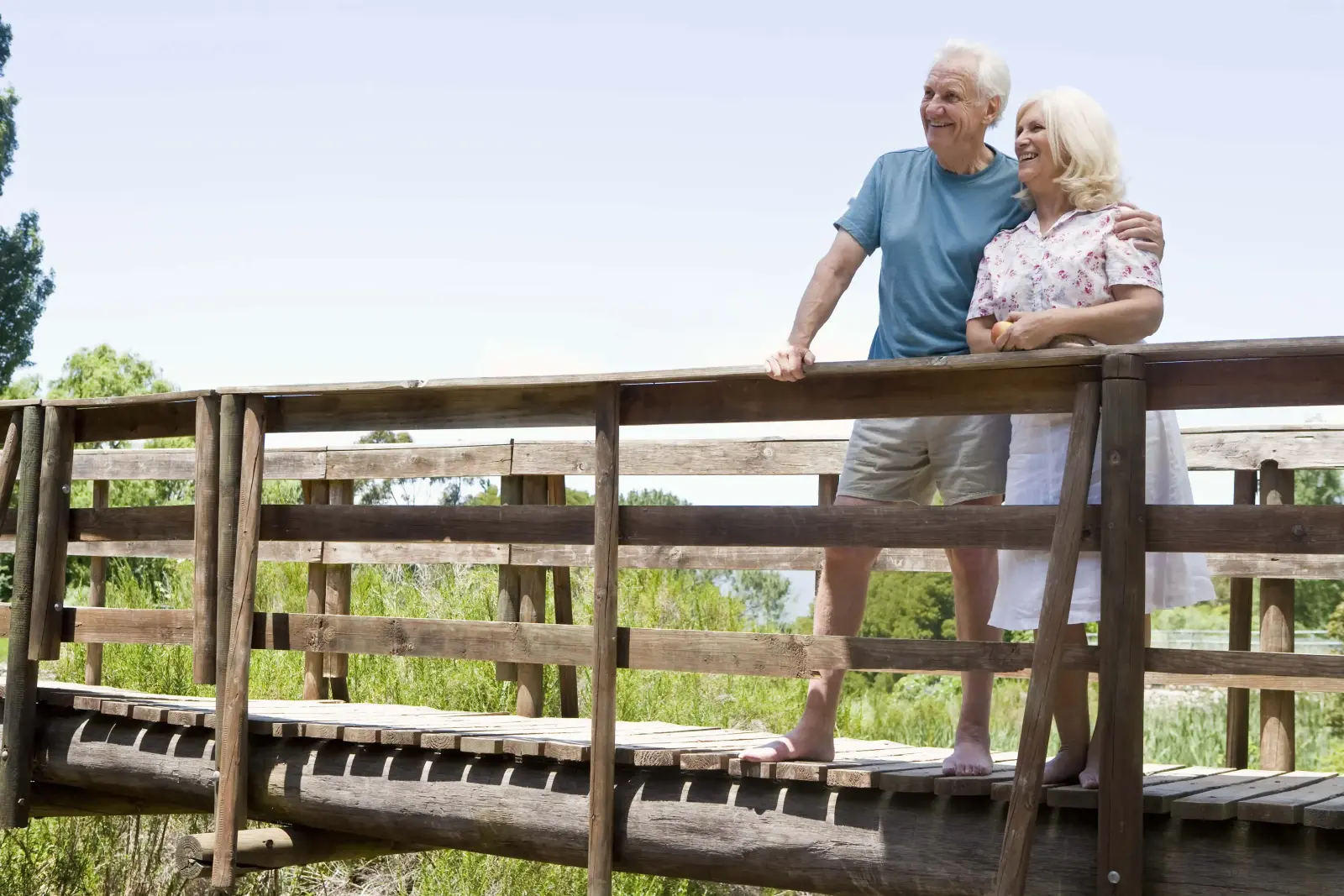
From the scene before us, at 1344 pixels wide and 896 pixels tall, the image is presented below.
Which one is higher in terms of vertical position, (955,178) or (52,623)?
(955,178)

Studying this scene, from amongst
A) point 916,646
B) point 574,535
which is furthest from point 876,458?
point 574,535

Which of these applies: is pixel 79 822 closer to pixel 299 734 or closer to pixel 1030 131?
pixel 299 734

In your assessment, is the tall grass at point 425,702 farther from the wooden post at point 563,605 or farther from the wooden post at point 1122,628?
the wooden post at point 1122,628

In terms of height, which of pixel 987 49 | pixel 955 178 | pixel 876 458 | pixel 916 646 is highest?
pixel 987 49

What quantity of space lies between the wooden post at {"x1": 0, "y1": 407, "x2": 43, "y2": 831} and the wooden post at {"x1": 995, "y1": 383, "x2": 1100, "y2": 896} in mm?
4021

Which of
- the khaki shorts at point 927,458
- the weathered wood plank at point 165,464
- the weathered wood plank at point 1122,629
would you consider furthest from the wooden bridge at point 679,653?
the weathered wood plank at point 165,464

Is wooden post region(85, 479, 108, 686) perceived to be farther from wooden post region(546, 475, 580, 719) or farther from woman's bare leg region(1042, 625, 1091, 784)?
woman's bare leg region(1042, 625, 1091, 784)

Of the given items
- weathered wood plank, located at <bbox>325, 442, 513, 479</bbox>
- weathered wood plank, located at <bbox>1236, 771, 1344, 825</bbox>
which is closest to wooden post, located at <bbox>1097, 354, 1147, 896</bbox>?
weathered wood plank, located at <bbox>1236, 771, 1344, 825</bbox>

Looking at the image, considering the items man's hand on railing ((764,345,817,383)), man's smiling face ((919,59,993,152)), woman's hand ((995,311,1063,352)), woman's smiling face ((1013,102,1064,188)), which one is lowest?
man's hand on railing ((764,345,817,383))

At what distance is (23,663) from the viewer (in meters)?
6.16

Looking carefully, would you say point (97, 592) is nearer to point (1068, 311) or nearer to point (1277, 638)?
point (1277, 638)

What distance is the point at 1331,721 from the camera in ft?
53.2

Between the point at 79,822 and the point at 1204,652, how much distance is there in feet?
29.0

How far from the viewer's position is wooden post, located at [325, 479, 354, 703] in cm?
785
